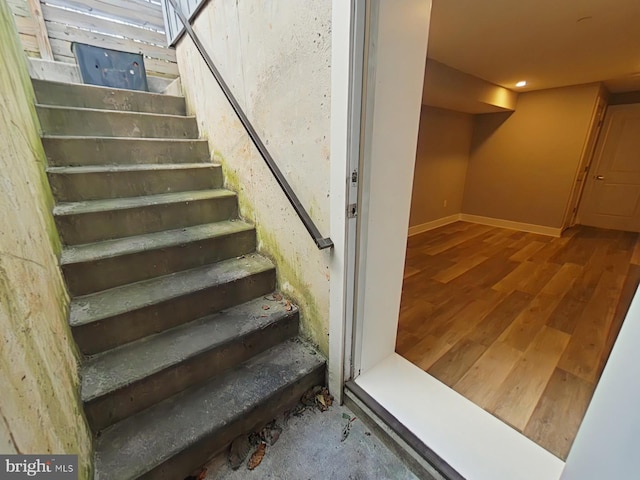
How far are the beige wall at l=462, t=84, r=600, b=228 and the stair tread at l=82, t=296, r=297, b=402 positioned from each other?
4.49 m

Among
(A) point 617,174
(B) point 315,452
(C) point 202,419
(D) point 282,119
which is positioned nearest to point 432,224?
(A) point 617,174

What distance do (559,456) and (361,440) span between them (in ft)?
2.59

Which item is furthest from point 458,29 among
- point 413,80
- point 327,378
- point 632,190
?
point 632,190

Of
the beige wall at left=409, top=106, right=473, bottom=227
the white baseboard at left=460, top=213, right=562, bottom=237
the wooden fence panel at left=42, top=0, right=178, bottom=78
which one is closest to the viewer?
the wooden fence panel at left=42, top=0, right=178, bottom=78

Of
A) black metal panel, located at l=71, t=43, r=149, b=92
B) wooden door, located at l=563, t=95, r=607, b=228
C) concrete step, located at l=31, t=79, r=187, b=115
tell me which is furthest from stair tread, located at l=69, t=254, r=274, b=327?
wooden door, located at l=563, t=95, r=607, b=228

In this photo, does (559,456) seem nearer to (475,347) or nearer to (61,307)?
(475,347)

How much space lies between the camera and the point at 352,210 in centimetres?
107

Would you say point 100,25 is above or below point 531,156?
above

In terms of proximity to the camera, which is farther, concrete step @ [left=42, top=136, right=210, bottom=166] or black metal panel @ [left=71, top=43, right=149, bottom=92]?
black metal panel @ [left=71, top=43, right=149, bottom=92]

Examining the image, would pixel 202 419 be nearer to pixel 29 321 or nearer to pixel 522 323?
pixel 29 321

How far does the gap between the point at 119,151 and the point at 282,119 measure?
1255 millimetres

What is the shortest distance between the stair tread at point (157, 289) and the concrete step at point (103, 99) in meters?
1.56

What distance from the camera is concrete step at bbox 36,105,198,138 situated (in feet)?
5.62

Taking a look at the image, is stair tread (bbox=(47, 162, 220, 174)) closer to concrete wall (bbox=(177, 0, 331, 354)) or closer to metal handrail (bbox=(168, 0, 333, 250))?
concrete wall (bbox=(177, 0, 331, 354))
